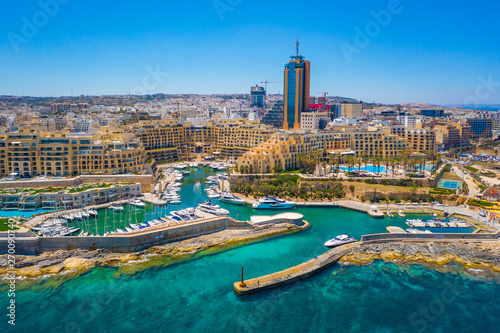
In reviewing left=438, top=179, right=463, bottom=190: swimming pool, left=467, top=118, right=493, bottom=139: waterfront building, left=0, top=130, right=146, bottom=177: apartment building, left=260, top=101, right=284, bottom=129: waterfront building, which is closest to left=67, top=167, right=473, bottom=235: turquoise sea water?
left=0, top=130, right=146, bottom=177: apartment building

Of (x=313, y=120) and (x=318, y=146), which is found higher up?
(x=313, y=120)

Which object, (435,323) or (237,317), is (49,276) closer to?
(237,317)

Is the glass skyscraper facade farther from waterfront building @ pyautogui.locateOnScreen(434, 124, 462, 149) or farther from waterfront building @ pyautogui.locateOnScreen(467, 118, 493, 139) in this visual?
waterfront building @ pyautogui.locateOnScreen(467, 118, 493, 139)

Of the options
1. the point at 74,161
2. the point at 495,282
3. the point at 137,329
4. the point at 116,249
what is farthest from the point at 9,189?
the point at 495,282

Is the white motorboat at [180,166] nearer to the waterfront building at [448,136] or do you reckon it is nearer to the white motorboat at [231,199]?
the white motorboat at [231,199]

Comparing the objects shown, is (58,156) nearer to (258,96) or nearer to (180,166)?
(180,166)

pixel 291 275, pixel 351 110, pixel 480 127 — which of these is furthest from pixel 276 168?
pixel 480 127

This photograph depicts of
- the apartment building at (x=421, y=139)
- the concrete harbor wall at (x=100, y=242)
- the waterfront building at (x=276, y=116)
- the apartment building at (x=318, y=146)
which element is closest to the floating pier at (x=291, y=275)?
the concrete harbor wall at (x=100, y=242)
